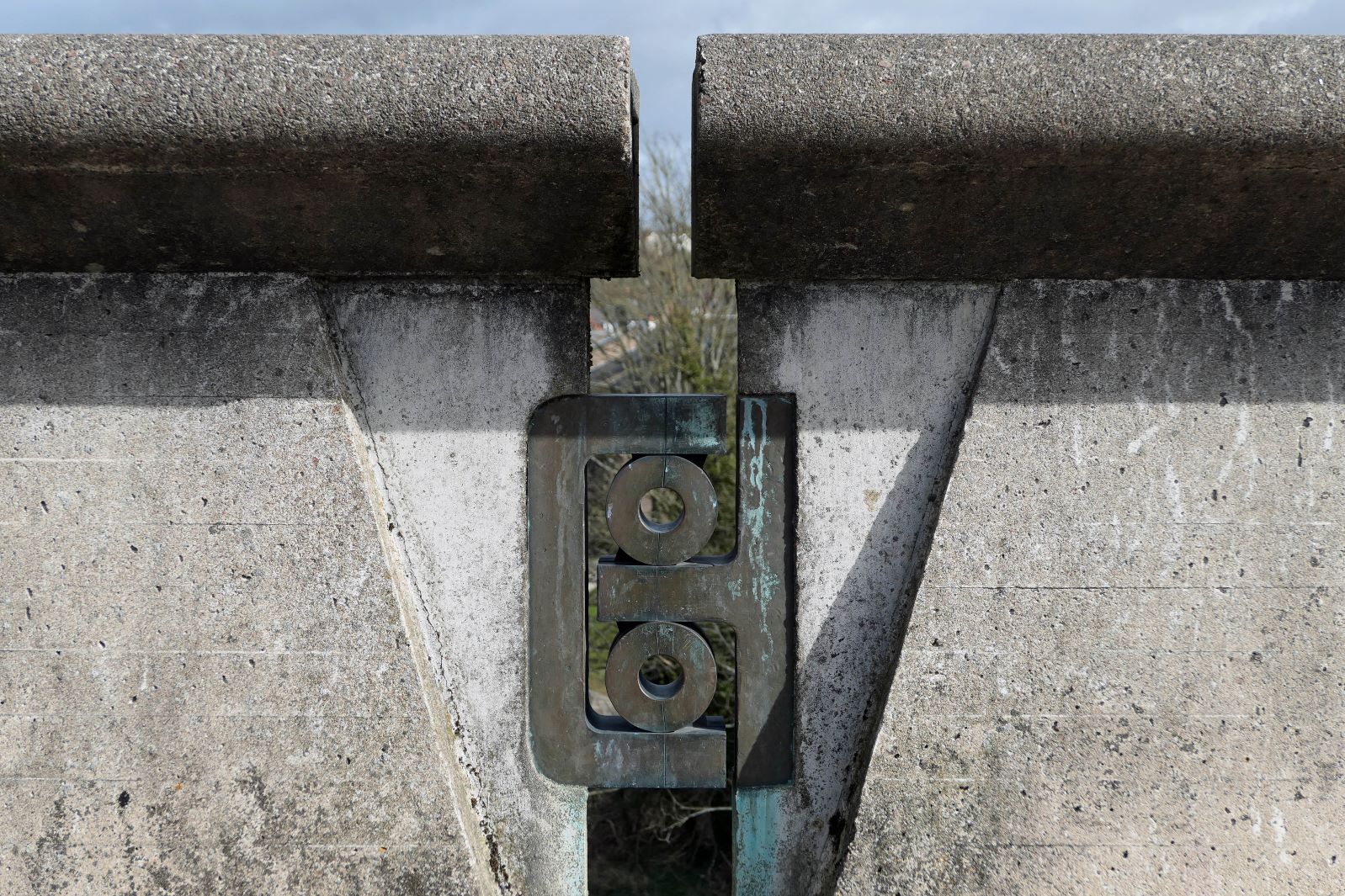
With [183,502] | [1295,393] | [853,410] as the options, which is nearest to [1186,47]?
[1295,393]

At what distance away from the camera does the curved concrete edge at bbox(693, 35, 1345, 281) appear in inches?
56.1

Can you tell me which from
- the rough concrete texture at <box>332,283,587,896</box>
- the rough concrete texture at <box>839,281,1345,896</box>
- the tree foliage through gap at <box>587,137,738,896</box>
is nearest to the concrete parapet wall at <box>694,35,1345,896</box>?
the rough concrete texture at <box>839,281,1345,896</box>

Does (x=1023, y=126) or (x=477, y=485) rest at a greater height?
(x=1023, y=126)

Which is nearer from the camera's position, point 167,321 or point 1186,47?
point 1186,47

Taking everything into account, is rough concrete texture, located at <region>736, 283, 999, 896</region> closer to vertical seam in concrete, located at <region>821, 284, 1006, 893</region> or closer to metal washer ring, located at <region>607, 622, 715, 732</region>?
vertical seam in concrete, located at <region>821, 284, 1006, 893</region>

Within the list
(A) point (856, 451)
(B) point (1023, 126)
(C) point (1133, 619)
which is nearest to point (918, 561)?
(A) point (856, 451)

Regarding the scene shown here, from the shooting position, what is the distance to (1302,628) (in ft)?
5.49

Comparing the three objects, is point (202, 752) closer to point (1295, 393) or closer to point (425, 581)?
point (425, 581)

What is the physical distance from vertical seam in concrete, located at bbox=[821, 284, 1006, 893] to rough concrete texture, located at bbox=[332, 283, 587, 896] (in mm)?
520

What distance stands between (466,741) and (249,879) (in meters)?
0.44

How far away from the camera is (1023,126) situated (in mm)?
1432

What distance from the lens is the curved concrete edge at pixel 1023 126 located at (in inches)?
56.1

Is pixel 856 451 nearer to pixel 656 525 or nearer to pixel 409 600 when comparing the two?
pixel 656 525

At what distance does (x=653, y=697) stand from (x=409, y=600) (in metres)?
0.51
